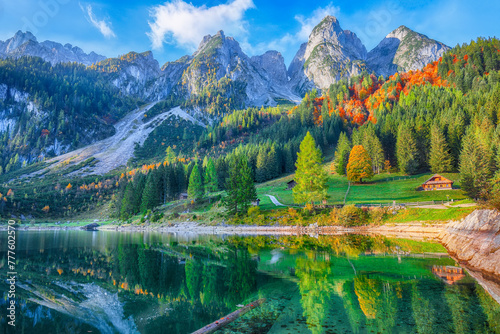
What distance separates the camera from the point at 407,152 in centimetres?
7494

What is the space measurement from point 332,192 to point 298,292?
5847 centimetres

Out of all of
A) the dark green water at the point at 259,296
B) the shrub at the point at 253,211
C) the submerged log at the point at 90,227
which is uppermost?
the shrub at the point at 253,211

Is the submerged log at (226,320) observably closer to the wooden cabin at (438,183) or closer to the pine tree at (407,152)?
the wooden cabin at (438,183)

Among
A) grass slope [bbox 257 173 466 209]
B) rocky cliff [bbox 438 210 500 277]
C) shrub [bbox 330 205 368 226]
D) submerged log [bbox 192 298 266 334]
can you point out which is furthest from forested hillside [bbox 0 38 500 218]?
submerged log [bbox 192 298 266 334]

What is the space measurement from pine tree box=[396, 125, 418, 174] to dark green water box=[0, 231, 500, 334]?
191ft

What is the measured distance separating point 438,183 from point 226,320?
67.5 meters

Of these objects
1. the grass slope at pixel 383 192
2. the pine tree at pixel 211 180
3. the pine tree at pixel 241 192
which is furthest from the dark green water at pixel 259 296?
the pine tree at pixel 211 180

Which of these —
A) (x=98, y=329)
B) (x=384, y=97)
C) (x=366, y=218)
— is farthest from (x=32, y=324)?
(x=384, y=97)

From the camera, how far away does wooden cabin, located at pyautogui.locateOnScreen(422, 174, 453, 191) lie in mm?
59406

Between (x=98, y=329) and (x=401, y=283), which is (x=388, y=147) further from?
(x=98, y=329)

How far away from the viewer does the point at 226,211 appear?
203ft

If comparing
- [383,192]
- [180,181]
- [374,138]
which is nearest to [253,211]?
[383,192]

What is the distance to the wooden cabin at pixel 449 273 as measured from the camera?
15.2m

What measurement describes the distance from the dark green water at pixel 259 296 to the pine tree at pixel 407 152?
58.3 m
